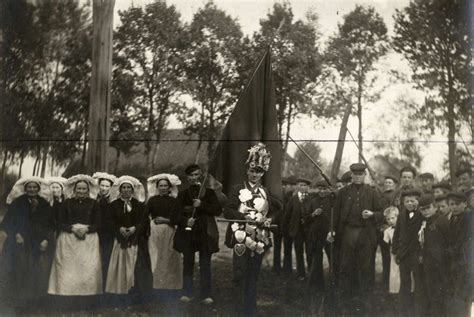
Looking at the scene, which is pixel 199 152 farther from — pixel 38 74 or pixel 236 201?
pixel 38 74

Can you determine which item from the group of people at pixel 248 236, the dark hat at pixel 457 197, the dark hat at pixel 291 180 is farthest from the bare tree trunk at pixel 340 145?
the dark hat at pixel 457 197

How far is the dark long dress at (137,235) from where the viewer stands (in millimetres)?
5531

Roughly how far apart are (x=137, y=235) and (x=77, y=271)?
71 cm

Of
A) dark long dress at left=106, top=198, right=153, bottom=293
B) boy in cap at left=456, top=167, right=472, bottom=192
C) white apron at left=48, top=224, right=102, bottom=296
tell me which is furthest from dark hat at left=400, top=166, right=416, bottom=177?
white apron at left=48, top=224, right=102, bottom=296

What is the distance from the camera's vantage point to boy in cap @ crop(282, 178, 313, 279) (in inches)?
219

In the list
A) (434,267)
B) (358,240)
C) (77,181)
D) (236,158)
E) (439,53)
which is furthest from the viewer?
(439,53)

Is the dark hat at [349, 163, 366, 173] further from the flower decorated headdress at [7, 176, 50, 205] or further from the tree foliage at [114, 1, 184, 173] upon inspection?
the flower decorated headdress at [7, 176, 50, 205]

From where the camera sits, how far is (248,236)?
17.8 feet

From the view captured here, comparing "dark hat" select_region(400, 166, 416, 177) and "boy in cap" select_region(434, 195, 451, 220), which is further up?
"dark hat" select_region(400, 166, 416, 177)

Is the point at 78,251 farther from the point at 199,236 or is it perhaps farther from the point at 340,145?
the point at 340,145

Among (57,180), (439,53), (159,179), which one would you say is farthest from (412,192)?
(57,180)

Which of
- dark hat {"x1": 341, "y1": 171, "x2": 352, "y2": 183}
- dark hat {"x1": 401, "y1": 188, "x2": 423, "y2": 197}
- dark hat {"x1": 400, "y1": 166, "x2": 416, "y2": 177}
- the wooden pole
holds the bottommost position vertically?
dark hat {"x1": 401, "y1": 188, "x2": 423, "y2": 197}

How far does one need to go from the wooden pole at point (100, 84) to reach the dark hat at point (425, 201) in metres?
3.27

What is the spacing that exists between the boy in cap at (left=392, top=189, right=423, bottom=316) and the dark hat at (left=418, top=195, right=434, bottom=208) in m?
0.04
